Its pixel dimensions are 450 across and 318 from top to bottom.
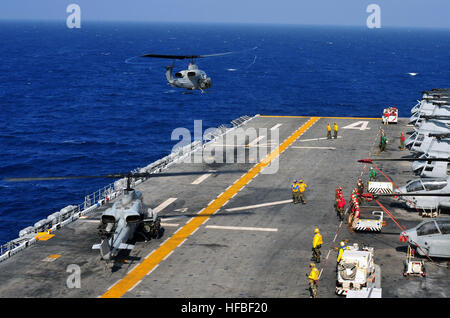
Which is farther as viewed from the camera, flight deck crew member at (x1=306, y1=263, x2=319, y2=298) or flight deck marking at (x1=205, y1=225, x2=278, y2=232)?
flight deck marking at (x1=205, y1=225, x2=278, y2=232)

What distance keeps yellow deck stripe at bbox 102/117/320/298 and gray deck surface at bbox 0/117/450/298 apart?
0.42 metres

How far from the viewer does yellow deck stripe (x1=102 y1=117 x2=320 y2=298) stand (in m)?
31.9

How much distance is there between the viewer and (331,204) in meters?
45.6

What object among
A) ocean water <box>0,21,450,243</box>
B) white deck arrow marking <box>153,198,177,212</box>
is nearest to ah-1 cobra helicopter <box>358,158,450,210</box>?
white deck arrow marking <box>153,198,177,212</box>

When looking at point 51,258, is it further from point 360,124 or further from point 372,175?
point 360,124

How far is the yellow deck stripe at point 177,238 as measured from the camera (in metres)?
31.9

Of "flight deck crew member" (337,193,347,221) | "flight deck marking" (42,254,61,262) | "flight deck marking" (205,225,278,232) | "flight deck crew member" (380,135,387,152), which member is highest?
"flight deck crew member" (380,135,387,152)

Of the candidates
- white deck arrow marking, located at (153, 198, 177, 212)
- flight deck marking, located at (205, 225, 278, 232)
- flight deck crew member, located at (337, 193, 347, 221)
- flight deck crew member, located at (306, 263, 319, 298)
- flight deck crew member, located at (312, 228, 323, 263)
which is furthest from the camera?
white deck arrow marking, located at (153, 198, 177, 212)

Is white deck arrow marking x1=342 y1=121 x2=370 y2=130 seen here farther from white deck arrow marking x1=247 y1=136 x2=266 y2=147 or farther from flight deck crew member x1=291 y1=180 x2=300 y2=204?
flight deck crew member x1=291 y1=180 x2=300 y2=204

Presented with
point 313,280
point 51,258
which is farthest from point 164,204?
point 313,280

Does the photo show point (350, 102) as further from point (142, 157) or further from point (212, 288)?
point (212, 288)

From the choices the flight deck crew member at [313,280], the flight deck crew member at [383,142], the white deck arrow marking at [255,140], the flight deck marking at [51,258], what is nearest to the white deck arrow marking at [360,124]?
the white deck arrow marking at [255,140]

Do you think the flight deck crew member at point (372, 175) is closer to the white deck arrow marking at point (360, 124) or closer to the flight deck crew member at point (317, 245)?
the flight deck crew member at point (317, 245)
